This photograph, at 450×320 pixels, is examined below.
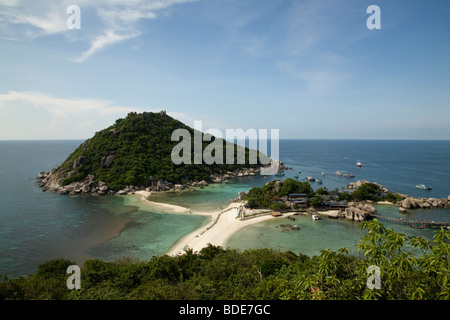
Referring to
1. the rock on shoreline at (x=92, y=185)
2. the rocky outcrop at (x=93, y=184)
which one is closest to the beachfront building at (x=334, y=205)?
the rocky outcrop at (x=93, y=184)

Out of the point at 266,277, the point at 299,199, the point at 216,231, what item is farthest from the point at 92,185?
A: the point at 266,277

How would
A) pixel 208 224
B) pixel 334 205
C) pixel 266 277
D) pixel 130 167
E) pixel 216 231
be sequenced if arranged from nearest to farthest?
1. pixel 266 277
2. pixel 216 231
3. pixel 208 224
4. pixel 334 205
5. pixel 130 167

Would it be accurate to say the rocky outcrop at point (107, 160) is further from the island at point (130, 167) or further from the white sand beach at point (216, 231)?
the white sand beach at point (216, 231)

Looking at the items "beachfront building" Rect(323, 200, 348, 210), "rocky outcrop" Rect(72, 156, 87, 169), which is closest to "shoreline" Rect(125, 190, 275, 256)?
"beachfront building" Rect(323, 200, 348, 210)

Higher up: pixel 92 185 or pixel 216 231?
pixel 92 185

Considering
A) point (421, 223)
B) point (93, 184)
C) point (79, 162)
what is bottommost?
point (421, 223)

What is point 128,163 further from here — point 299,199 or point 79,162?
point 299,199
